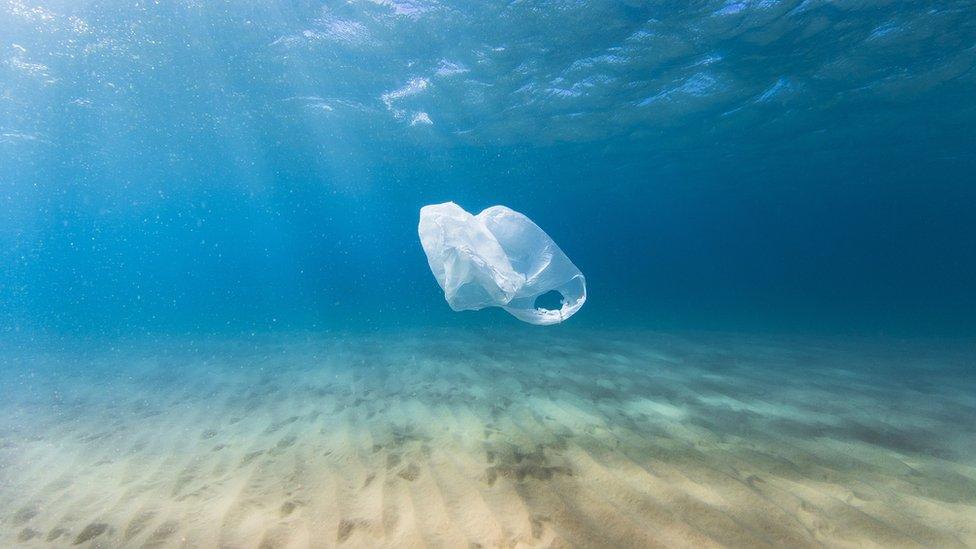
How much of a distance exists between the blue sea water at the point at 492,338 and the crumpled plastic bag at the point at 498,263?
58.5 inches

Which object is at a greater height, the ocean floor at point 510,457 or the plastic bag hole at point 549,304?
the plastic bag hole at point 549,304

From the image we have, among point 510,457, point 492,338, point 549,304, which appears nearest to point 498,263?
point 549,304

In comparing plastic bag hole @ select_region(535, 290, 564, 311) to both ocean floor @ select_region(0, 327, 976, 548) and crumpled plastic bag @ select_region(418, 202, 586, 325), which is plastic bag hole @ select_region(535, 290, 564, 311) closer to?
crumpled plastic bag @ select_region(418, 202, 586, 325)

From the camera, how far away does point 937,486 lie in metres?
3.17

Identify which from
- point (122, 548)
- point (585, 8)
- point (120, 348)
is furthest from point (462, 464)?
point (120, 348)

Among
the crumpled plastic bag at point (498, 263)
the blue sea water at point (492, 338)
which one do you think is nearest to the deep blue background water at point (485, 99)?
the blue sea water at point (492, 338)

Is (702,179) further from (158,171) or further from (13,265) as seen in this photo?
(13,265)

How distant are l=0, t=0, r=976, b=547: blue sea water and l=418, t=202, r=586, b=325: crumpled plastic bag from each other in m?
1.49

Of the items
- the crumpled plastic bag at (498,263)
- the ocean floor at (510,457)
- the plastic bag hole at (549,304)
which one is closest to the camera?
the ocean floor at (510,457)

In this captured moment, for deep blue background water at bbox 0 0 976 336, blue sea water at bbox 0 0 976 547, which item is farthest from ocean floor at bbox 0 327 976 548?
deep blue background water at bbox 0 0 976 336

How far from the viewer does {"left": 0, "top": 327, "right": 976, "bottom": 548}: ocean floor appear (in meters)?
2.74

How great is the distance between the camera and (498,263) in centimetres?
431

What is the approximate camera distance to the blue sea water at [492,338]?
3.18 meters

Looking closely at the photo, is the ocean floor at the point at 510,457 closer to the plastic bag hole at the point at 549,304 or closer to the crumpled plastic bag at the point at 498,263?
the plastic bag hole at the point at 549,304
